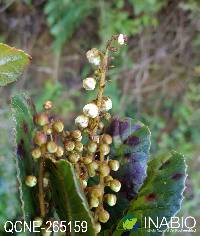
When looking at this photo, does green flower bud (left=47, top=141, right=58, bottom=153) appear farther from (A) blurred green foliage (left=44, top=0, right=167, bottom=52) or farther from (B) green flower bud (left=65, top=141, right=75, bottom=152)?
(A) blurred green foliage (left=44, top=0, right=167, bottom=52)

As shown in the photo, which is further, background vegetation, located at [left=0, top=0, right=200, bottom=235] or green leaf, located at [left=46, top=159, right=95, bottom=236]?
background vegetation, located at [left=0, top=0, right=200, bottom=235]

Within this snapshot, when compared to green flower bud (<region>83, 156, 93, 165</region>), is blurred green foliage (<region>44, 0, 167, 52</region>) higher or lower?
higher

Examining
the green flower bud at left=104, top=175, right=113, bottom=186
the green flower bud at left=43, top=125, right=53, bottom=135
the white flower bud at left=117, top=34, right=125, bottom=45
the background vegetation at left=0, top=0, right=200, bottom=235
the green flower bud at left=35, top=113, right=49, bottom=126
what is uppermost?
the background vegetation at left=0, top=0, right=200, bottom=235

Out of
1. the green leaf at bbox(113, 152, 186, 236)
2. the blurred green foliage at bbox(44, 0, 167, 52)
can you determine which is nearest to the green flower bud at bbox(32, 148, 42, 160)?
the green leaf at bbox(113, 152, 186, 236)

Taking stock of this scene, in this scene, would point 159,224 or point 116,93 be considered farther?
point 116,93

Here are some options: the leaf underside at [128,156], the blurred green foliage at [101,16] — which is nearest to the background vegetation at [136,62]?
the blurred green foliage at [101,16]

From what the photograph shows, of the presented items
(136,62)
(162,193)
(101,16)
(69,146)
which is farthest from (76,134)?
(136,62)

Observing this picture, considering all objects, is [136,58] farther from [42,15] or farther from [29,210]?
[29,210]

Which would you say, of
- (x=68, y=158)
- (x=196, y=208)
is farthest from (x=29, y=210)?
(x=196, y=208)
